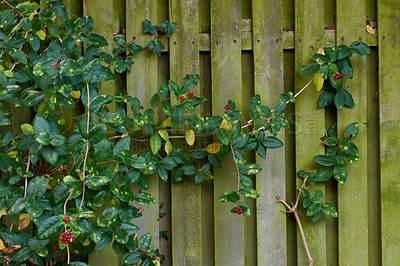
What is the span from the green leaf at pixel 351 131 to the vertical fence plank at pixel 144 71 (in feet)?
2.89

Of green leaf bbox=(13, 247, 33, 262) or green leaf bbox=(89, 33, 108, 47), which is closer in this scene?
green leaf bbox=(13, 247, 33, 262)

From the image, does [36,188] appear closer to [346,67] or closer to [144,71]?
[144,71]

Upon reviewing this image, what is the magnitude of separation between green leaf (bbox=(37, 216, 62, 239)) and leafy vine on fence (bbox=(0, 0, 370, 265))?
0.06 feet

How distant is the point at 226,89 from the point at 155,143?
422mm

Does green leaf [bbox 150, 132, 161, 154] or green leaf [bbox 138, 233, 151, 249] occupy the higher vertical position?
green leaf [bbox 150, 132, 161, 154]

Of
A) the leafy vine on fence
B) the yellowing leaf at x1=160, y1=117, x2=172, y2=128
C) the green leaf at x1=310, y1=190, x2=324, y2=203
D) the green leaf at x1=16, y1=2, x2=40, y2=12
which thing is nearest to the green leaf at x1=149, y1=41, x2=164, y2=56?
the leafy vine on fence

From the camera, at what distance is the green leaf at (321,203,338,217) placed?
165cm

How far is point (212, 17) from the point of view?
1734 millimetres

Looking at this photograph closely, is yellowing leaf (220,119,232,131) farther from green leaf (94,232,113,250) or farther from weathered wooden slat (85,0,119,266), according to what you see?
green leaf (94,232,113,250)

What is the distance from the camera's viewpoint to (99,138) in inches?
52.2

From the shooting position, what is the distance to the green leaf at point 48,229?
1.25m

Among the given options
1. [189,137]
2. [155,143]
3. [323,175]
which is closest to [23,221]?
[155,143]

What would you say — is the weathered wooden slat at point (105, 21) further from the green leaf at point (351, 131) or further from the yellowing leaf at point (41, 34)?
the green leaf at point (351, 131)

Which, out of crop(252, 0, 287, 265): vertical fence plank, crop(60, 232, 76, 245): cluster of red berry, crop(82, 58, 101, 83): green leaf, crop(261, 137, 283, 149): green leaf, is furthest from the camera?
crop(252, 0, 287, 265): vertical fence plank
